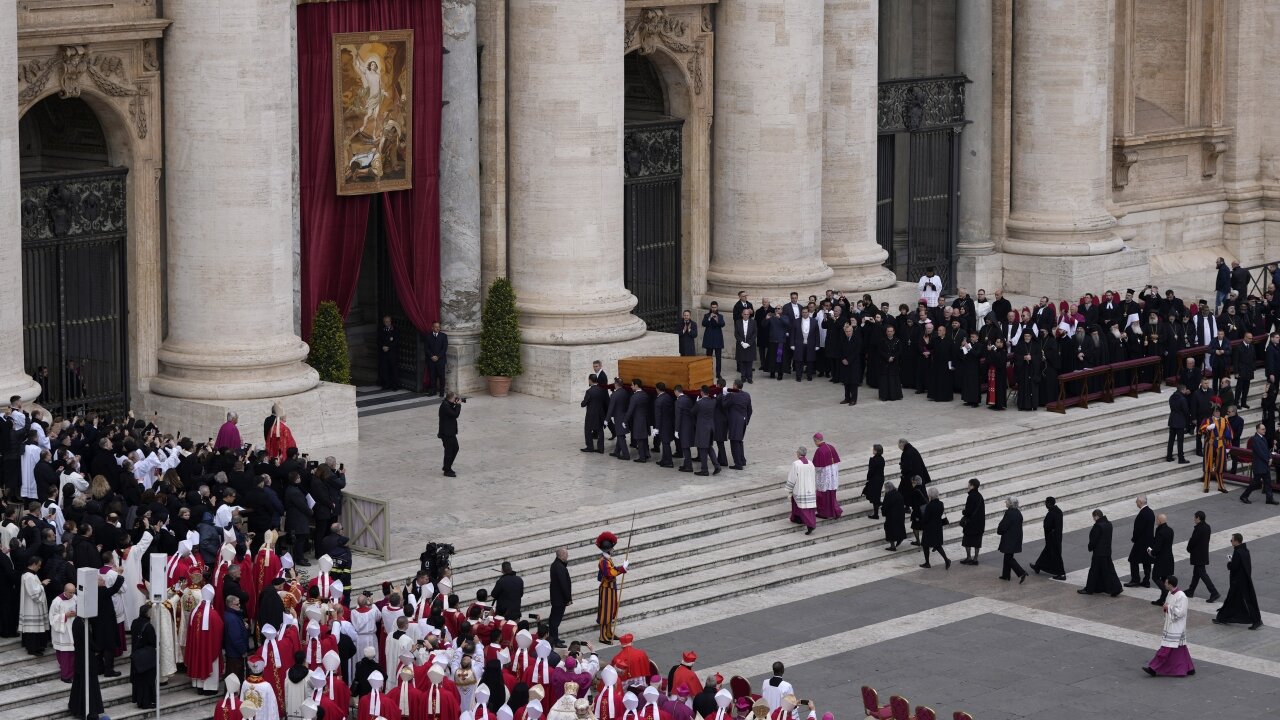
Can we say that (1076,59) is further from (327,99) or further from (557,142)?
(327,99)

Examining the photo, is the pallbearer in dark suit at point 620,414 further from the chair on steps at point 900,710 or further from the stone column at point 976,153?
the stone column at point 976,153

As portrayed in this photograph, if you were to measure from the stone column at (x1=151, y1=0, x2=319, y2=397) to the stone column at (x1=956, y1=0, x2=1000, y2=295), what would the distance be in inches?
704

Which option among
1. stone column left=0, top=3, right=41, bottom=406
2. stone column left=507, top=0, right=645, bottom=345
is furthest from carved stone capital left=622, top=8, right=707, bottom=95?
stone column left=0, top=3, right=41, bottom=406

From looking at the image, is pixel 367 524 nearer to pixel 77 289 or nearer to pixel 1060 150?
pixel 77 289

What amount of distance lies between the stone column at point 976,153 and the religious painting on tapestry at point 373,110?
14.5 m

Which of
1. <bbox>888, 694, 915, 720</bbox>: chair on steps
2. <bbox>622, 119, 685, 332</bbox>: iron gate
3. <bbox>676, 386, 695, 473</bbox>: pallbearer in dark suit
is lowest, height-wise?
<bbox>888, 694, 915, 720</bbox>: chair on steps

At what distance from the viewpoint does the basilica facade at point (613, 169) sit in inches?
1396

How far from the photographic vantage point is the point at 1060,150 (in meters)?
49.8

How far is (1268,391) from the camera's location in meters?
39.7

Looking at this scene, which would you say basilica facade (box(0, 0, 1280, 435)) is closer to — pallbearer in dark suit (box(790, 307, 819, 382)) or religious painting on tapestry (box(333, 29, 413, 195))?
religious painting on tapestry (box(333, 29, 413, 195))

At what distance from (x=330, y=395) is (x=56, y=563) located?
33.6 ft

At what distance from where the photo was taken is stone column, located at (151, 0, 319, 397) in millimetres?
35188

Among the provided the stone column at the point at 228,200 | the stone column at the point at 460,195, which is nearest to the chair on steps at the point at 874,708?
the stone column at the point at 228,200

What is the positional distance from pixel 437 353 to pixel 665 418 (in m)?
5.79
